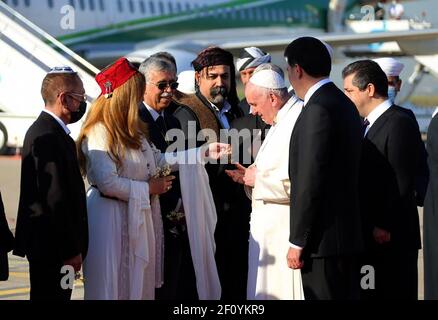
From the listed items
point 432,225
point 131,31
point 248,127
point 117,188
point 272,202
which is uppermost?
point 131,31

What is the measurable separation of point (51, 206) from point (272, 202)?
4.11ft

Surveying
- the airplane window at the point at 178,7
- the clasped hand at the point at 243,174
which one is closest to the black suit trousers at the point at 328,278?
the clasped hand at the point at 243,174

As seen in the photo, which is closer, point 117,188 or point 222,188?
point 117,188

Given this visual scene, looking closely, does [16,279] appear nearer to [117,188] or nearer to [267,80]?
[117,188]

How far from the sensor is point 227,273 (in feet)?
24.5

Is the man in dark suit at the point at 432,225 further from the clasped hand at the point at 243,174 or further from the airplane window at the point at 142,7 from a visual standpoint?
the airplane window at the point at 142,7

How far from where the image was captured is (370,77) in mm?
7105

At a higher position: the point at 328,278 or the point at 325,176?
the point at 325,176

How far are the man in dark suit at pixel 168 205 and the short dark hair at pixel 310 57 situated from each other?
1.23 meters

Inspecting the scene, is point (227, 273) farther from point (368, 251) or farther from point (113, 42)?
point (113, 42)

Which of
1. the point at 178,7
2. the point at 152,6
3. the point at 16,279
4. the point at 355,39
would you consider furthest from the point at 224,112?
the point at 178,7

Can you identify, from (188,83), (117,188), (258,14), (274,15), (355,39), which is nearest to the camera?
(117,188)

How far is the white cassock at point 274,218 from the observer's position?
239 inches

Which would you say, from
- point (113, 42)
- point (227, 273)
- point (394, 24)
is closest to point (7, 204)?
point (227, 273)
